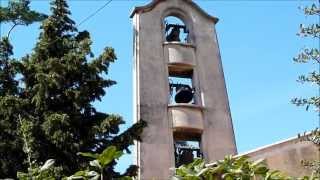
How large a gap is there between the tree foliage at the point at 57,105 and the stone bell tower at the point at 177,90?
2075mm

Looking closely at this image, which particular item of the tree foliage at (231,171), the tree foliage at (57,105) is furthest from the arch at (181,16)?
the tree foliage at (231,171)

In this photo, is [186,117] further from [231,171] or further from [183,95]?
[231,171]

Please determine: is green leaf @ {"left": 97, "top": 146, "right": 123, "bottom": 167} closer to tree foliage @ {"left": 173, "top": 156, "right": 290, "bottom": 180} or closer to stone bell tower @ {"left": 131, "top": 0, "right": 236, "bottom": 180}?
tree foliage @ {"left": 173, "top": 156, "right": 290, "bottom": 180}

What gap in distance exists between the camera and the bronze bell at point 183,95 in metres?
11.3

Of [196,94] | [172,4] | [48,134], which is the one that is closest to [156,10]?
[172,4]

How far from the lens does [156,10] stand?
40.8ft

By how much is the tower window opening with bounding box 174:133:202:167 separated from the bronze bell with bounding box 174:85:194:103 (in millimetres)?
768

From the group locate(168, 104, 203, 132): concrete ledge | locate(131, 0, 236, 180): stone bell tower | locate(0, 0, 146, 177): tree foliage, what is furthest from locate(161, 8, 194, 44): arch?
locate(0, 0, 146, 177): tree foliage

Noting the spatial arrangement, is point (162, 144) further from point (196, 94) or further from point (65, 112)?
point (65, 112)

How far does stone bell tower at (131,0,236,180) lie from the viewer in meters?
10.3

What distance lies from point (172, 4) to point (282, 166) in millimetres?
5878

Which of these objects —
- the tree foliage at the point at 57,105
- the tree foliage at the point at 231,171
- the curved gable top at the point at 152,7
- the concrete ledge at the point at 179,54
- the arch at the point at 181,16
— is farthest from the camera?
the arch at the point at 181,16

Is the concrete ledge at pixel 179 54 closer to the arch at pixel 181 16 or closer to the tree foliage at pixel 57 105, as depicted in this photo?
the arch at pixel 181 16

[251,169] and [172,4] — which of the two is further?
[172,4]
